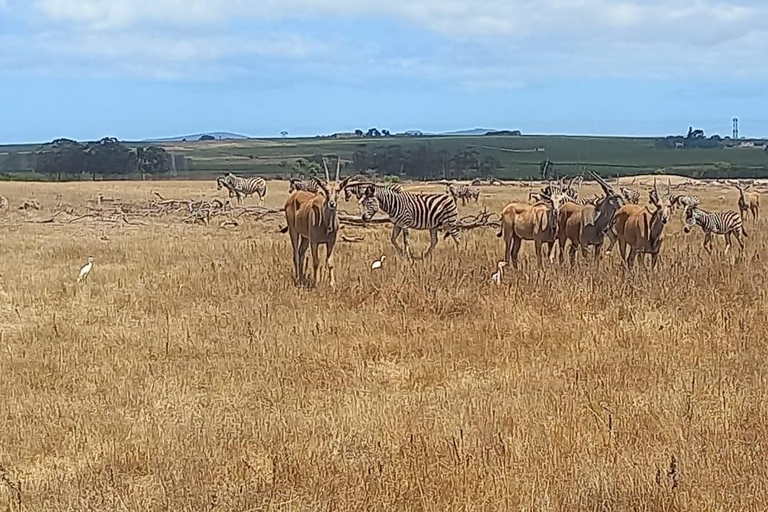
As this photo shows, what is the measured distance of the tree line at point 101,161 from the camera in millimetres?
72812

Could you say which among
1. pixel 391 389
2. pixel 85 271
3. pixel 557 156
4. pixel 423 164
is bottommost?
pixel 391 389

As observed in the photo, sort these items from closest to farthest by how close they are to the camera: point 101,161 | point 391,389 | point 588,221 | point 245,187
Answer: point 391,389 → point 588,221 → point 245,187 → point 101,161

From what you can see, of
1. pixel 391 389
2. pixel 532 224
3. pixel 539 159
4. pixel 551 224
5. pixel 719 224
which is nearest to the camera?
pixel 391 389

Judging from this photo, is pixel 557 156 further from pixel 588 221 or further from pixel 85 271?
pixel 85 271

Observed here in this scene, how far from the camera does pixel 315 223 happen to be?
12.6 meters

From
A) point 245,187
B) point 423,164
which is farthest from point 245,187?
point 423,164

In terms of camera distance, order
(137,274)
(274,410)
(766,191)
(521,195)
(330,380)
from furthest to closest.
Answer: (766,191), (521,195), (137,274), (330,380), (274,410)

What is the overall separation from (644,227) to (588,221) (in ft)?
3.06

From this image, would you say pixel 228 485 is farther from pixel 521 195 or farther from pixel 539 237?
pixel 521 195

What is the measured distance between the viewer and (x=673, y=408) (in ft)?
21.7

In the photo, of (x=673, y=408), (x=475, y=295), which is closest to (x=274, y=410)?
(x=673, y=408)

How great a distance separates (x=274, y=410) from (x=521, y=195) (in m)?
31.1

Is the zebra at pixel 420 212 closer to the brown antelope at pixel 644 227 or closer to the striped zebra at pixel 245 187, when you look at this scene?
the brown antelope at pixel 644 227

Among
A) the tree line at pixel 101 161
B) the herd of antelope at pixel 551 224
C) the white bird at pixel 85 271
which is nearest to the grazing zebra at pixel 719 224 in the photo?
the herd of antelope at pixel 551 224
